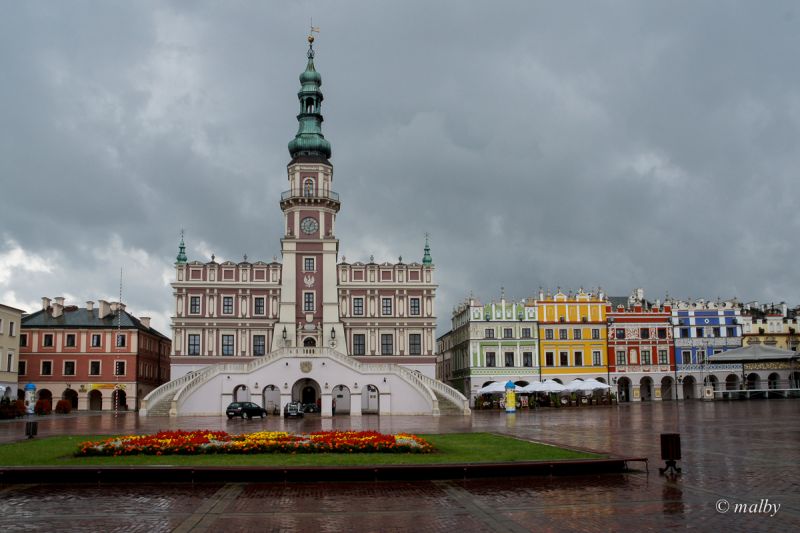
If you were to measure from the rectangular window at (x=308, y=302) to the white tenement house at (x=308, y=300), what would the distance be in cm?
9

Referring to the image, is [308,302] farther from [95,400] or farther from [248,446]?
[248,446]

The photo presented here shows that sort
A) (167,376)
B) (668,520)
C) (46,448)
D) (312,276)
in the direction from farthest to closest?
(167,376) → (312,276) → (46,448) → (668,520)

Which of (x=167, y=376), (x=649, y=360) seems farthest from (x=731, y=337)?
(x=167, y=376)

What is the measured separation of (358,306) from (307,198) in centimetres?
1140

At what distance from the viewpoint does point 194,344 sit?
71812 mm

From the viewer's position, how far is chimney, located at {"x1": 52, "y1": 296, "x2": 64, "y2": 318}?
263 ft

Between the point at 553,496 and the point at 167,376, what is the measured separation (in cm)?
8816

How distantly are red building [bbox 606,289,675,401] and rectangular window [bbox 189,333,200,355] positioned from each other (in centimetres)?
4482

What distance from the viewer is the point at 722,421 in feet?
134

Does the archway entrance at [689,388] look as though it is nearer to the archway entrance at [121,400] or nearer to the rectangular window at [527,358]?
the rectangular window at [527,358]

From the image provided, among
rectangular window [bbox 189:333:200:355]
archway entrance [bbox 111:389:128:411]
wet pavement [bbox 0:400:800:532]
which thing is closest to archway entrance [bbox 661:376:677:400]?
rectangular window [bbox 189:333:200:355]

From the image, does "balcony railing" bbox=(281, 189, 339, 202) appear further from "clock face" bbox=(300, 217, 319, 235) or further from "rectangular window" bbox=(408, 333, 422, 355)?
"rectangular window" bbox=(408, 333, 422, 355)

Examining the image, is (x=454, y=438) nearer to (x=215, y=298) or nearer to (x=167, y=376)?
(x=215, y=298)

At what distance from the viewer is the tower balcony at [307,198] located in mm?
72562
